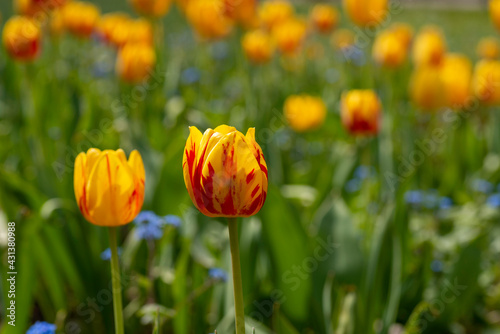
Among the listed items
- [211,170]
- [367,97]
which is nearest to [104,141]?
[367,97]

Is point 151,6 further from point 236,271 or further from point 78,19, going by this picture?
point 236,271

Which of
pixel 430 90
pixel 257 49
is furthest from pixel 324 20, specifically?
pixel 430 90

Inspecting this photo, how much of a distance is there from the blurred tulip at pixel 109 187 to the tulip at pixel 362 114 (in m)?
1.22

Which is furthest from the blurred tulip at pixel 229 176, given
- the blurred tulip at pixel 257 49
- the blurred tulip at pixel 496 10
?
the blurred tulip at pixel 257 49

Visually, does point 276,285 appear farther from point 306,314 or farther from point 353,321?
point 353,321

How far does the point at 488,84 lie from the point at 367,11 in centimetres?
62

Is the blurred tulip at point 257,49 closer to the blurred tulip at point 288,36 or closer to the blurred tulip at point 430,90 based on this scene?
the blurred tulip at point 288,36

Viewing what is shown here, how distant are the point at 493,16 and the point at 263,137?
149 centimetres

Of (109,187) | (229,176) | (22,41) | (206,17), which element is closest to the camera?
(229,176)

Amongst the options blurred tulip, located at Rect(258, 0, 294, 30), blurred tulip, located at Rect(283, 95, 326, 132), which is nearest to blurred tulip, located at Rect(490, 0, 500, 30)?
blurred tulip, located at Rect(283, 95, 326, 132)

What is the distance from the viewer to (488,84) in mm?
2656

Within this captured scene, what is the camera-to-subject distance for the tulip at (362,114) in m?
2.07

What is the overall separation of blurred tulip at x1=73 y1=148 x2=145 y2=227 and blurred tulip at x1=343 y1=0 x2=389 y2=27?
1785 millimetres

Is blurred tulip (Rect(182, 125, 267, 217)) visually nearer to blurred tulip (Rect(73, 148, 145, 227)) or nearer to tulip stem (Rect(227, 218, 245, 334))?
tulip stem (Rect(227, 218, 245, 334))
